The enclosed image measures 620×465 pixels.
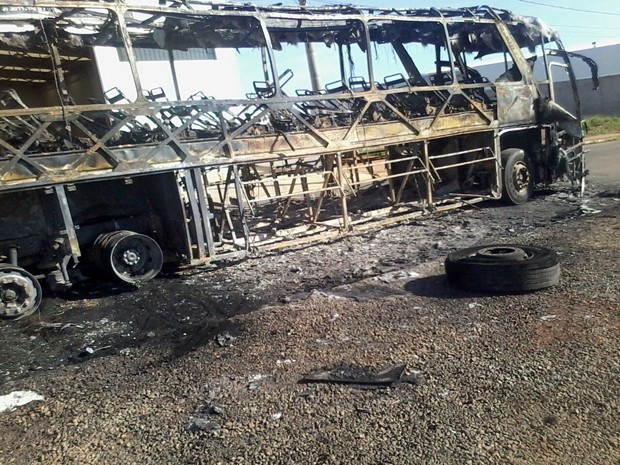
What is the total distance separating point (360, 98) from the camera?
8586 millimetres

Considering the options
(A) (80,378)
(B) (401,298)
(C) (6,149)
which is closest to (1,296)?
(C) (6,149)

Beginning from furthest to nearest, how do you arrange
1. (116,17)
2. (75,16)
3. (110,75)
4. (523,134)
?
(110,75), (523,134), (75,16), (116,17)

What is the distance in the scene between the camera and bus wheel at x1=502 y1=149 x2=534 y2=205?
1032 centimetres

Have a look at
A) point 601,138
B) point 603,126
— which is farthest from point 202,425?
point 603,126

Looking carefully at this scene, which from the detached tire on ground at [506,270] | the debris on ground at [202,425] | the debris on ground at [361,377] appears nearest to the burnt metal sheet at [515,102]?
the detached tire on ground at [506,270]

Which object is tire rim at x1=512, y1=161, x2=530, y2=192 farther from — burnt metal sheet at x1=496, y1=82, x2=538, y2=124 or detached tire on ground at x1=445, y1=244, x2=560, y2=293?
detached tire on ground at x1=445, y1=244, x2=560, y2=293

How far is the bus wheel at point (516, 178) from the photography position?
10320 mm

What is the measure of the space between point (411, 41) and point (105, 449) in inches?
364

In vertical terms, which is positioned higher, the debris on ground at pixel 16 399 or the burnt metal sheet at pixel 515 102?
the burnt metal sheet at pixel 515 102

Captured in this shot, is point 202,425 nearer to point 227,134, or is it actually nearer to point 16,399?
point 16,399

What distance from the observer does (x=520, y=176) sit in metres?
10.7

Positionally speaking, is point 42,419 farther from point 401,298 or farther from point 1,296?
point 401,298

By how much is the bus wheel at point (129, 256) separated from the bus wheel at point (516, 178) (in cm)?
706

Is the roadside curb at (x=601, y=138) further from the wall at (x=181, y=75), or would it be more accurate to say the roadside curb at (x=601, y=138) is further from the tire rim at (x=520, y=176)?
the wall at (x=181, y=75)
